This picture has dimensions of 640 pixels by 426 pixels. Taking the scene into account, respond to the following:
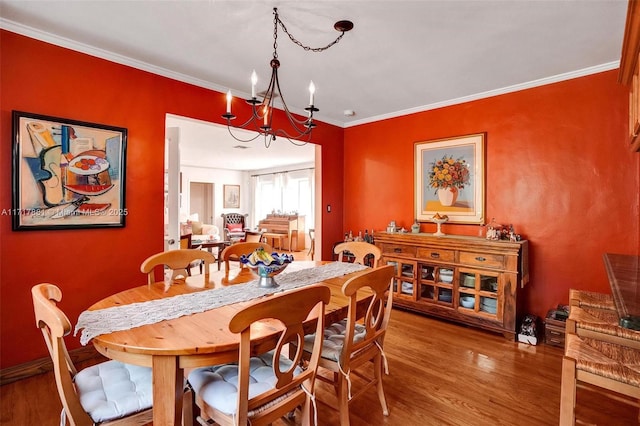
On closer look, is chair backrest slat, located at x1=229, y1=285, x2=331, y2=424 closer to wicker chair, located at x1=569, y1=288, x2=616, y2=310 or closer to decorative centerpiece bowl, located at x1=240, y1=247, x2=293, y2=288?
decorative centerpiece bowl, located at x1=240, y1=247, x2=293, y2=288

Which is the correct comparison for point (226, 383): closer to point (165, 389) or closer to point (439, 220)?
point (165, 389)

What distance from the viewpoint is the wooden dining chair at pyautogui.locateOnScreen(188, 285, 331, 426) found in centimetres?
116

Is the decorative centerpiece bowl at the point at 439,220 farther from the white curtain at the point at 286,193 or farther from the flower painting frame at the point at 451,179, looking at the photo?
the white curtain at the point at 286,193

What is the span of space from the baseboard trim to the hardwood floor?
0.16 feet

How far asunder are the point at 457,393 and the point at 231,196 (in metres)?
9.28

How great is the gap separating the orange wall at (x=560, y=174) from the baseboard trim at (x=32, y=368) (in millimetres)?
3860

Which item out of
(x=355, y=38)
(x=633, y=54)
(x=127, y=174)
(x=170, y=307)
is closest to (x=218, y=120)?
(x=127, y=174)

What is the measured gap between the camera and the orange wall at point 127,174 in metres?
2.24

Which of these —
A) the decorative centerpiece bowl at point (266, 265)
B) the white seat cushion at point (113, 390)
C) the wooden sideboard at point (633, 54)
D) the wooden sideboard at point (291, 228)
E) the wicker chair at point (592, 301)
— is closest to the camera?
the white seat cushion at point (113, 390)

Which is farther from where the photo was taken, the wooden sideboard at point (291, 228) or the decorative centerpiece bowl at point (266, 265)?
the wooden sideboard at point (291, 228)

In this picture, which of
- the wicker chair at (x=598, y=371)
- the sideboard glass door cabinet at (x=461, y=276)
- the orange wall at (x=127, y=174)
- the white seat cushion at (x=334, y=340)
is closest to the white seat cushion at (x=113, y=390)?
the white seat cushion at (x=334, y=340)

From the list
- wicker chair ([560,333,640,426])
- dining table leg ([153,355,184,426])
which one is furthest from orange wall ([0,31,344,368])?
wicker chair ([560,333,640,426])

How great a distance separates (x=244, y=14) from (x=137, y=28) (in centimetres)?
84

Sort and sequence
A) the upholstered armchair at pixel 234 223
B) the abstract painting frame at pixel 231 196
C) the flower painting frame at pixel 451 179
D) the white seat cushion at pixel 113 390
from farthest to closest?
the abstract painting frame at pixel 231 196, the upholstered armchair at pixel 234 223, the flower painting frame at pixel 451 179, the white seat cushion at pixel 113 390
